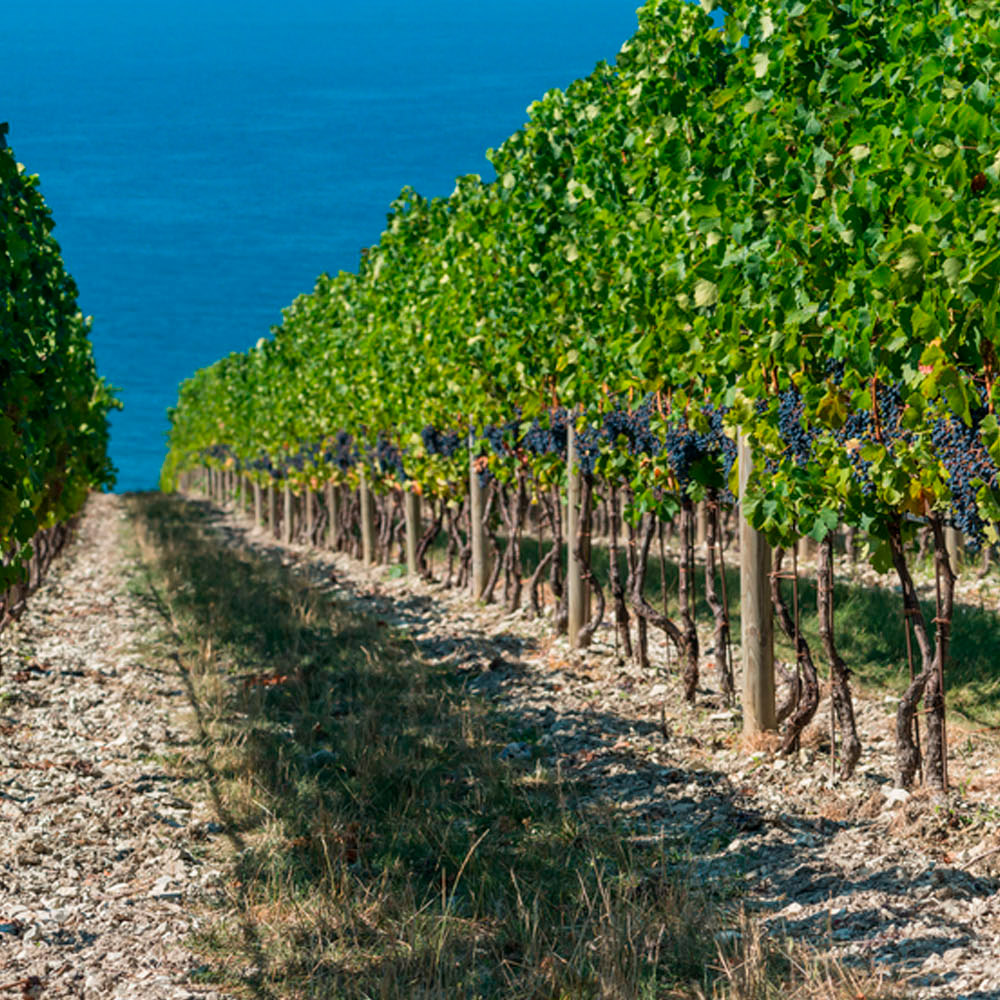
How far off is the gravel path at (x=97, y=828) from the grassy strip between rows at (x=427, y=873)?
20 centimetres

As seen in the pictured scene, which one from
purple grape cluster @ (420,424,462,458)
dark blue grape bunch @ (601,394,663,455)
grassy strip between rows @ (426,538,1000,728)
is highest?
purple grape cluster @ (420,424,462,458)

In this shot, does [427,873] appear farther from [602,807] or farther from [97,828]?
[97,828]

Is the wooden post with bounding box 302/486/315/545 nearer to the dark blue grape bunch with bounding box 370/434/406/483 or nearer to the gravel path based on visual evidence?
the dark blue grape bunch with bounding box 370/434/406/483

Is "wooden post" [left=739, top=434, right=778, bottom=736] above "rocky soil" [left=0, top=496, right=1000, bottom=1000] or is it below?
above

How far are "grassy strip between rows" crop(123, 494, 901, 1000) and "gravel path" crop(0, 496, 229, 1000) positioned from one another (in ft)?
0.65

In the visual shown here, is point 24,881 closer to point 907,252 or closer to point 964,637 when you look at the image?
point 907,252

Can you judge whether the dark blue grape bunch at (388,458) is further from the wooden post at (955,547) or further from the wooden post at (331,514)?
the wooden post at (955,547)

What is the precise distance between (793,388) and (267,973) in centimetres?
377

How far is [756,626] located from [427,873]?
8.71 feet

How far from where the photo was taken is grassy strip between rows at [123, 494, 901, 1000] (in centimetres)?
415

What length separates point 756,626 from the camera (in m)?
7.04

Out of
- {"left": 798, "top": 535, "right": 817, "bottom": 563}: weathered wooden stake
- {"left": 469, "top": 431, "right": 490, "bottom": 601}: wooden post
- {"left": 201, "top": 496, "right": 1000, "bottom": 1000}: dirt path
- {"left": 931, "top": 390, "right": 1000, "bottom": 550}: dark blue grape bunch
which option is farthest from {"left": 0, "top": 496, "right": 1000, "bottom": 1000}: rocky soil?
{"left": 798, "top": 535, "right": 817, "bottom": 563}: weathered wooden stake

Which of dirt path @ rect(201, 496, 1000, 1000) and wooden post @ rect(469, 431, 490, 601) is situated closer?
dirt path @ rect(201, 496, 1000, 1000)

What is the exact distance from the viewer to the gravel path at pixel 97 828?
4.52 meters
